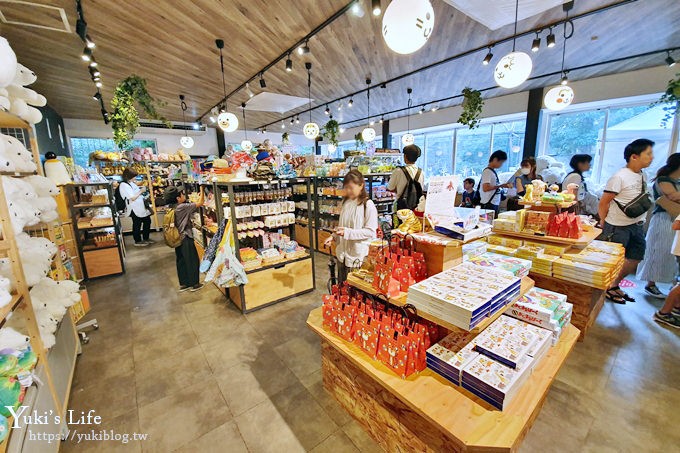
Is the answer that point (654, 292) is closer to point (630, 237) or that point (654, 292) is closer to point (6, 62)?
point (630, 237)

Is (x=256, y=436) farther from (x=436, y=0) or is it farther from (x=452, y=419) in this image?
(x=436, y=0)

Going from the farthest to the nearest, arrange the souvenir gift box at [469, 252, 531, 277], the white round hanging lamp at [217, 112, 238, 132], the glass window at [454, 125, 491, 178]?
the glass window at [454, 125, 491, 178] → the white round hanging lamp at [217, 112, 238, 132] → the souvenir gift box at [469, 252, 531, 277]

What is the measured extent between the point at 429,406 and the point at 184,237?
3952mm

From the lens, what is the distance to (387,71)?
213 inches

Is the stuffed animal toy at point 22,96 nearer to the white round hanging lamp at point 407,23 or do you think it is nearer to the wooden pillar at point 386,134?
the white round hanging lamp at point 407,23

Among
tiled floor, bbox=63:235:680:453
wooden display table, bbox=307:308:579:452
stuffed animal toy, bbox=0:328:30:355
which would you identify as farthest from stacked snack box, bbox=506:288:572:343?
stuffed animal toy, bbox=0:328:30:355

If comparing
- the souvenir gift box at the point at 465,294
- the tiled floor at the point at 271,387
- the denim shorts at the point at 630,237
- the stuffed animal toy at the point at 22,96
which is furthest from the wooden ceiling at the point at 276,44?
the tiled floor at the point at 271,387

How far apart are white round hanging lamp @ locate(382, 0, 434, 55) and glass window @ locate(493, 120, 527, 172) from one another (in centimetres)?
707

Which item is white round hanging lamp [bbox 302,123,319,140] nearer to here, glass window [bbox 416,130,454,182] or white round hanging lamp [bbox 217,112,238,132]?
white round hanging lamp [bbox 217,112,238,132]

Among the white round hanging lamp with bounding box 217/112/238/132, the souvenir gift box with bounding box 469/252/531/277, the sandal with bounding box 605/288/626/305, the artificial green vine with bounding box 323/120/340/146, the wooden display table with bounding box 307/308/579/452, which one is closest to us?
the wooden display table with bounding box 307/308/579/452

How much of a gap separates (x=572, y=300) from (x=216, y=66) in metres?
6.23

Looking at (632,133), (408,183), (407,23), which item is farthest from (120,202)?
(632,133)

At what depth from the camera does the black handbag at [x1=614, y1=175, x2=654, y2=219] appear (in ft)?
9.60

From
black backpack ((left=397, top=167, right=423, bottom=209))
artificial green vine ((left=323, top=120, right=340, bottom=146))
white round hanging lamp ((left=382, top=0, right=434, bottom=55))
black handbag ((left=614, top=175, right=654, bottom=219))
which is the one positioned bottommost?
black handbag ((left=614, top=175, right=654, bottom=219))
